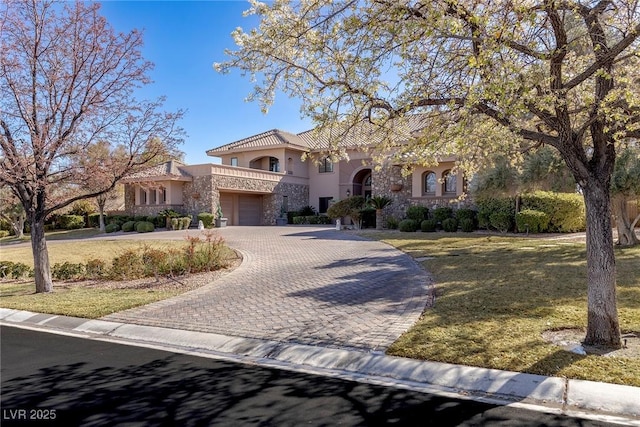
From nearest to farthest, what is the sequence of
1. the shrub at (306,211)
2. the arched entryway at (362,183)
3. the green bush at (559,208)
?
1. the green bush at (559,208)
2. the arched entryway at (362,183)
3. the shrub at (306,211)

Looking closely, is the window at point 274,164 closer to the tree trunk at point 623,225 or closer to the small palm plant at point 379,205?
the small palm plant at point 379,205

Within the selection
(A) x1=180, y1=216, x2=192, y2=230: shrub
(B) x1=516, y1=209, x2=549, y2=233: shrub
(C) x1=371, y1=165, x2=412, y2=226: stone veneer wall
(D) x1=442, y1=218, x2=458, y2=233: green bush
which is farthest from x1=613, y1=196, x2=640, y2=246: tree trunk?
(A) x1=180, y1=216, x2=192, y2=230: shrub

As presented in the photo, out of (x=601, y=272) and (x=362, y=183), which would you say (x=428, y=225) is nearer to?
(x=362, y=183)

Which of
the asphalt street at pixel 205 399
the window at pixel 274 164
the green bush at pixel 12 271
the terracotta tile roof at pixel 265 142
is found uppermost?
the terracotta tile roof at pixel 265 142

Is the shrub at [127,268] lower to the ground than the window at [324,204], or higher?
lower

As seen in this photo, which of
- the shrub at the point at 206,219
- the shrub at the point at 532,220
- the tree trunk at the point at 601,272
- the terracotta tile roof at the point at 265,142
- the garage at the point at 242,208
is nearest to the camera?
the tree trunk at the point at 601,272

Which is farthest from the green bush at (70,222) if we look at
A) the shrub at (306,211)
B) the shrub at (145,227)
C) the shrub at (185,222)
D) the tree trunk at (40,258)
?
the tree trunk at (40,258)

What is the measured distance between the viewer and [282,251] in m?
16.2

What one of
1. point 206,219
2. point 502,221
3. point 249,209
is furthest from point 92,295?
point 249,209

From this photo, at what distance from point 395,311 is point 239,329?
266 centimetres

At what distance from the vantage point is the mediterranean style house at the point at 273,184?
27.5m

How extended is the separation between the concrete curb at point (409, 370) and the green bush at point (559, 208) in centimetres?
1800

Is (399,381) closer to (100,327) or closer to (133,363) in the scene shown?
(133,363)

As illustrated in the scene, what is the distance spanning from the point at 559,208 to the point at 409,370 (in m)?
18.6
